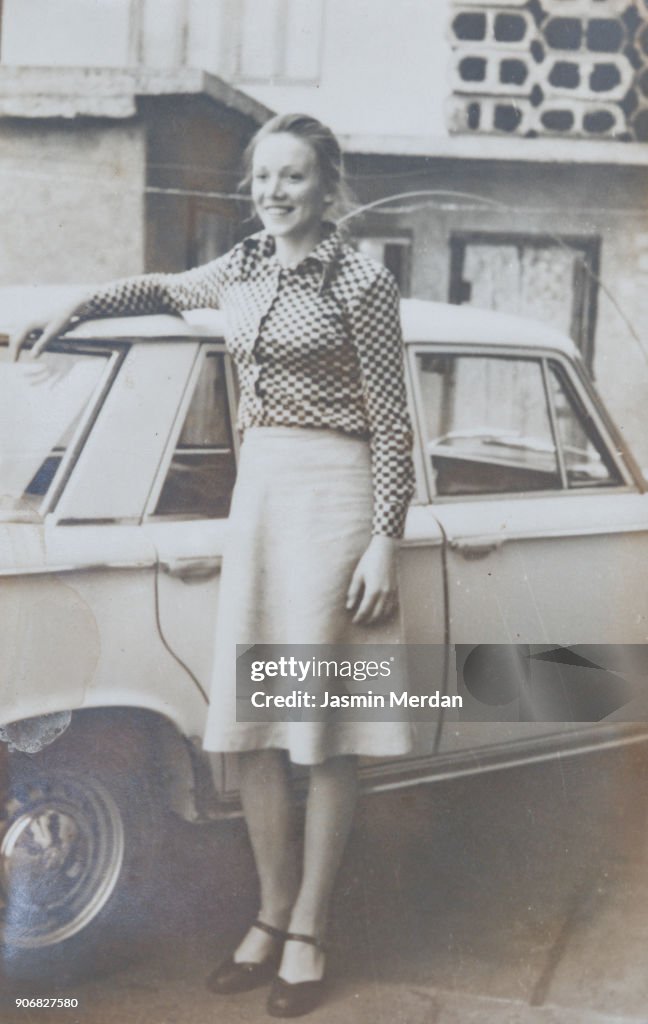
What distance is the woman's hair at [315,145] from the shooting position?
8.25ft

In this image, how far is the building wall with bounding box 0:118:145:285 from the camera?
2.67m

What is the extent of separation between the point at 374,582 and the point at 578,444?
85 cm

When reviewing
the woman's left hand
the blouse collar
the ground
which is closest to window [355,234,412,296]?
the blouse collar

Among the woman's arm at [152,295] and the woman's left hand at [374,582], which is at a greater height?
the woman's arm at [152,295]

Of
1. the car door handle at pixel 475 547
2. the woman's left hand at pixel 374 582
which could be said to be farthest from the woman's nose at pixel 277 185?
the car door handle at pixel 475 547

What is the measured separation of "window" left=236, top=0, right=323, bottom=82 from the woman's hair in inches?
7.9

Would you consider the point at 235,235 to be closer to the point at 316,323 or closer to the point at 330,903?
the point at 316,323

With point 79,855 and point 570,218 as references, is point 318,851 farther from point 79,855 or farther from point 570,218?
point 570,218

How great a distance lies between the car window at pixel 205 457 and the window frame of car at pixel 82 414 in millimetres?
206

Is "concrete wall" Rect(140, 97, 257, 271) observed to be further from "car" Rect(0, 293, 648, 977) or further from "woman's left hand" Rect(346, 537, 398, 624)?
"woman's left hand" Rect(346, 537, 398, 624)

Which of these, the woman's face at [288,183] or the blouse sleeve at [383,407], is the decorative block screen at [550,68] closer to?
the woman's face at [288,183]

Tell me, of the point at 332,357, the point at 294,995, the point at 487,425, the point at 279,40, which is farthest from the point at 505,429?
the point at 294,995

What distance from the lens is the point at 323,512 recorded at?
2.49 m

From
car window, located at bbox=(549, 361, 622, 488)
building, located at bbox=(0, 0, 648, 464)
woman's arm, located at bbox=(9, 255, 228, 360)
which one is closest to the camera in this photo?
woman's arm, located at bbox=(9, 255, 228, 360)
